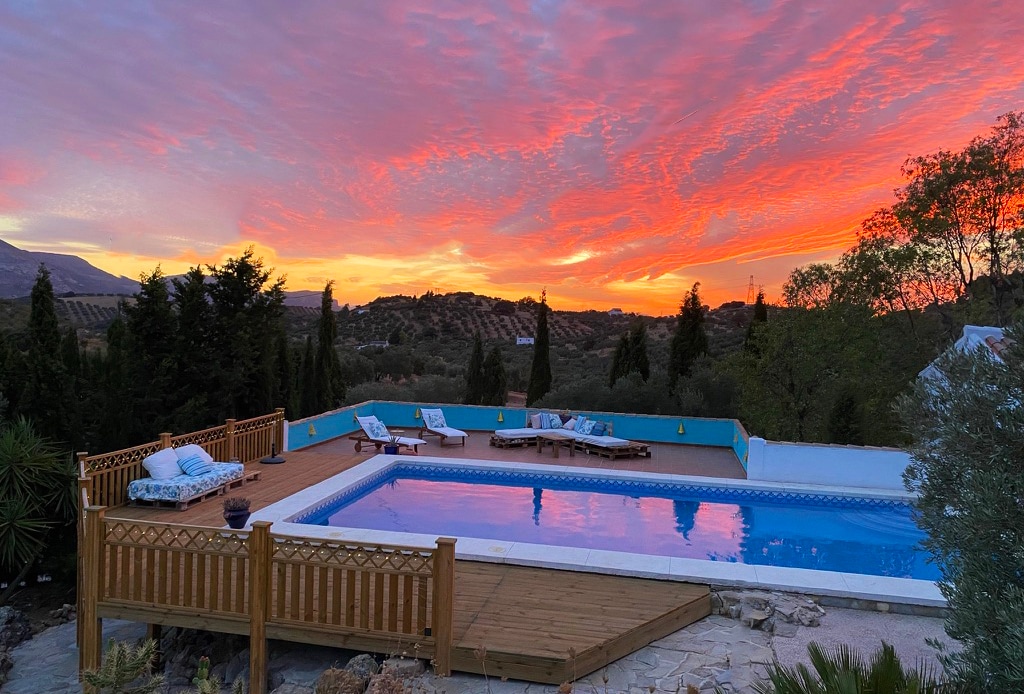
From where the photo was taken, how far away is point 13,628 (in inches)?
290

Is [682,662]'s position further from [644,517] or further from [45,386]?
[45,386]

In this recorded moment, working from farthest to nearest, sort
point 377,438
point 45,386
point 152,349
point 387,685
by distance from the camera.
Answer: point 152,349 < point 45,386 < point 377,438 < point 387,685

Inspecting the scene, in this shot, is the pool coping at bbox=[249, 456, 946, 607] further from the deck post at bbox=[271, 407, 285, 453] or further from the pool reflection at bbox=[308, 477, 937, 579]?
the deck post at bbox=[271, 407, 285, 453]

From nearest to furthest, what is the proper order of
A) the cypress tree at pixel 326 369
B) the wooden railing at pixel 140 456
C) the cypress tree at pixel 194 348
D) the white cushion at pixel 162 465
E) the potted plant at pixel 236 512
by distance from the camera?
the potted plant at pixel 236 512 → the wooden railing at pixel 140 456 → the white cushion at pixel 162 465 → the cypress tree at pixel 194 348 → the cypress tree at pixel 326 369

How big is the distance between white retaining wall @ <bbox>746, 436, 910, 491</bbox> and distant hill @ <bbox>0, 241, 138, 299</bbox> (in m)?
27.6

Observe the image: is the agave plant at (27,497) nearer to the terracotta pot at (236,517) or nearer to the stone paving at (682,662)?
the stone paving at (682,662)

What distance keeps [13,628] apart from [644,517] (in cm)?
796

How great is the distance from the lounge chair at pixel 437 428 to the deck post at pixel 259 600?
7958 mm

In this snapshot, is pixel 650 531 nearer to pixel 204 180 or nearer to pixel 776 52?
pixel 776 52

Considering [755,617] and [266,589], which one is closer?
[266,589]

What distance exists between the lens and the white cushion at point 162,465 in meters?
8.20

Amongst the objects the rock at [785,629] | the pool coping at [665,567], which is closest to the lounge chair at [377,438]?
the pool coping at [665,567]

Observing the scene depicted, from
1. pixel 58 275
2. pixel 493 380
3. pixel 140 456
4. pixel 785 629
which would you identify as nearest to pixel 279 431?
pixel 140 456

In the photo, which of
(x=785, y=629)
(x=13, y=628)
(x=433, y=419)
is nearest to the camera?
(x=785, y=629)
